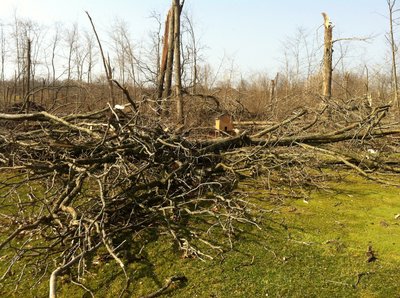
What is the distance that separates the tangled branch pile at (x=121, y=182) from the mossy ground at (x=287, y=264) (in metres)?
0.16

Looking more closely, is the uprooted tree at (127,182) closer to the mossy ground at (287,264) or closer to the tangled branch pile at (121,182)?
the tangled branch pile at (121,182)

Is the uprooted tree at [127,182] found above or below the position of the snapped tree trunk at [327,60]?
below

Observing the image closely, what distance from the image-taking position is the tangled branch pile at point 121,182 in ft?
9.53

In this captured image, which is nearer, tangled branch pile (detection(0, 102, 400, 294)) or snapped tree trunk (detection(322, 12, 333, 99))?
tangled branch pile (detection(0, 102, 400, 294))

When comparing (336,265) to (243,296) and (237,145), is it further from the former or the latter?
(237,145)

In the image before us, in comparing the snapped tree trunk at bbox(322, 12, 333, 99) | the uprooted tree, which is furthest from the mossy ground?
the snapped tree trunk at bbox(322, 12, 333, 99)

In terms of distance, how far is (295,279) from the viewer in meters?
2.52

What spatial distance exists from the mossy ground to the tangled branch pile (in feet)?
0.51

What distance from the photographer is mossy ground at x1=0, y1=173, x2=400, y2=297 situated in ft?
8.00

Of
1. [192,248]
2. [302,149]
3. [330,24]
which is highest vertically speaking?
[330,24]

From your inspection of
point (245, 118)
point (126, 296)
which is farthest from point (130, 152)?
point (245, 118)

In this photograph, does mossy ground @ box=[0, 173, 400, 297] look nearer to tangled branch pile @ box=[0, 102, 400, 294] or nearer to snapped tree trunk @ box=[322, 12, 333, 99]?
tangled branch pile @ box=[0, 102, 400, 294]

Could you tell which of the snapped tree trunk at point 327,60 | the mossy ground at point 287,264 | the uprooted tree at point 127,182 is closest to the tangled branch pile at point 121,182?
the uprooted tree at point 127,182

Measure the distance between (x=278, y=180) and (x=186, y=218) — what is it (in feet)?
5.61
